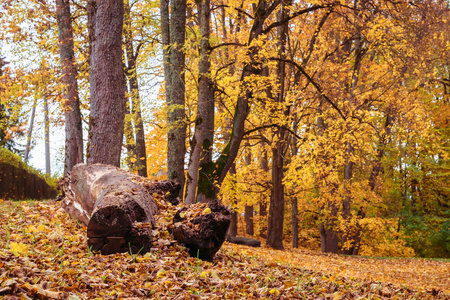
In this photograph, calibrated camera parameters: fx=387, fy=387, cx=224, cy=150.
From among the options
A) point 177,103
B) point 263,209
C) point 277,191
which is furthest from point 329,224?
point 177,103

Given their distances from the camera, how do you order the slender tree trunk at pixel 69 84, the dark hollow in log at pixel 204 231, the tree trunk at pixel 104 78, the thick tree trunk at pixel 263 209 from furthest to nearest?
the thick tree trunk at pixel 263 209 < the slender tree trunk at pixel 69 84 < the tree trunk at pixel 104 78 < the dark hollow in log at pixel 204 231

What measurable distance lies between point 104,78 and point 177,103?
10.6 feet

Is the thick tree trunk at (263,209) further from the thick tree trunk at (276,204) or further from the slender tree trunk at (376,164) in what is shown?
the slender tree trunk at (376,164)

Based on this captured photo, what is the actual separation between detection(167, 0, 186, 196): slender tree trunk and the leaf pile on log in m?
4.06

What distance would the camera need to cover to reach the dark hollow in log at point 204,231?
4.67 metres

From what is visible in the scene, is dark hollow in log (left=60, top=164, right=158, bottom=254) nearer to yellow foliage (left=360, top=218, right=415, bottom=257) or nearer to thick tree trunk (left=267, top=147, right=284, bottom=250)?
thick tree trunk (left=267, top=147, right=284, bottom=250)

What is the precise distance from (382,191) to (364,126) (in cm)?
876

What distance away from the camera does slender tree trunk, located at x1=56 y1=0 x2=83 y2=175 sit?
1105 cm

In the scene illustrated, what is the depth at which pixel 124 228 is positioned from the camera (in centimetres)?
435

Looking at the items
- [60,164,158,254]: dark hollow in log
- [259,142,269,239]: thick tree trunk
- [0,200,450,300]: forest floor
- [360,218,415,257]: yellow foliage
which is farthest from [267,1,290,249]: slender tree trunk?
[60,164,158,254]: dark hollow in log

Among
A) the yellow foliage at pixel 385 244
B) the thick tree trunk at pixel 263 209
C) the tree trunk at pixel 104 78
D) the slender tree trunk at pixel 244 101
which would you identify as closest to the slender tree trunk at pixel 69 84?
the tree trunk at pixel 104 78

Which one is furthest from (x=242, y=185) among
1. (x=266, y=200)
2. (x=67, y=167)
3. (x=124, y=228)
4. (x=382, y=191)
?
(x=124, y=228)

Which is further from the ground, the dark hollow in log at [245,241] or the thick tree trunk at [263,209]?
the thick tree trunk at [263,209]

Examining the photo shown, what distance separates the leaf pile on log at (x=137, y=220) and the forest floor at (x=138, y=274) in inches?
5.3
